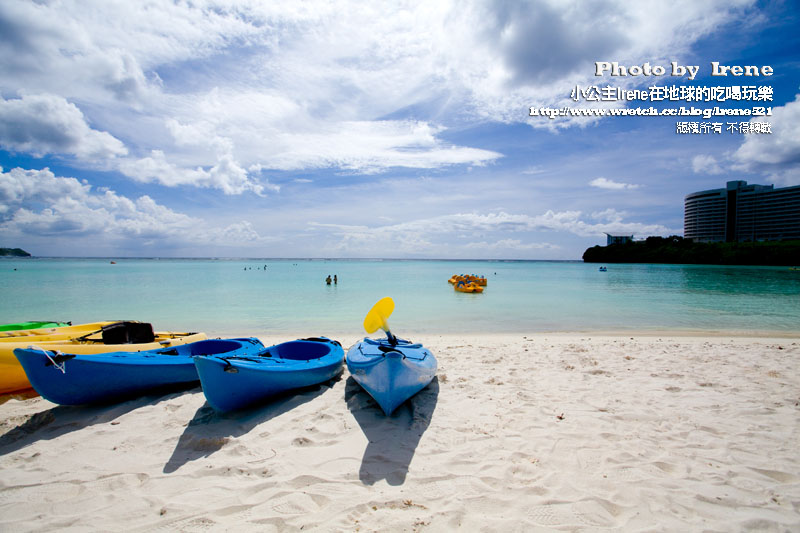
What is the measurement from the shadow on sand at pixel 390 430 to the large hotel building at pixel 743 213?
135 meters

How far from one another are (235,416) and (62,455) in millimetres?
1738

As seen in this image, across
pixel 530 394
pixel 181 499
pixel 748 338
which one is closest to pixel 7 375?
pixel 181 499

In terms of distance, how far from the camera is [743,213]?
110 metres

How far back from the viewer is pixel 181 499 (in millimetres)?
3178

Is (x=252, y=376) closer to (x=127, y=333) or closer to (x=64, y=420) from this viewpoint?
(x=64, y=420)

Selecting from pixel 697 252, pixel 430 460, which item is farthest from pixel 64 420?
pixel 697 252

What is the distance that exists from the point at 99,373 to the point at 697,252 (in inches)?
4651

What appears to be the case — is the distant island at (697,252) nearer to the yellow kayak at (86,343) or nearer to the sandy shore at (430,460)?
the sandy shore at (430,460)

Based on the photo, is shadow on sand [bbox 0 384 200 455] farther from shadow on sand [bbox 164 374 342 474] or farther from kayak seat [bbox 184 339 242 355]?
kayak seat [bbox 184 339 242 355]

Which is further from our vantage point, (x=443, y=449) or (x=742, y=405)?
(x=742, y=405)

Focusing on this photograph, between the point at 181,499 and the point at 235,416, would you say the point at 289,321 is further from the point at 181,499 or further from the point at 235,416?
the point at 181,499

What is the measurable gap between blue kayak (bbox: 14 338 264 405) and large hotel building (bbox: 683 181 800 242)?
137869mm

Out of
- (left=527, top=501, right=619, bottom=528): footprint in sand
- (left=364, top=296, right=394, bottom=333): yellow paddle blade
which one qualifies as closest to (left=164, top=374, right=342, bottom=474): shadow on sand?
(left=364, top=296, right=394, bottom=333): yellow paddle blade

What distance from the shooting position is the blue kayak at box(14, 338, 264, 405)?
15.4 ft
